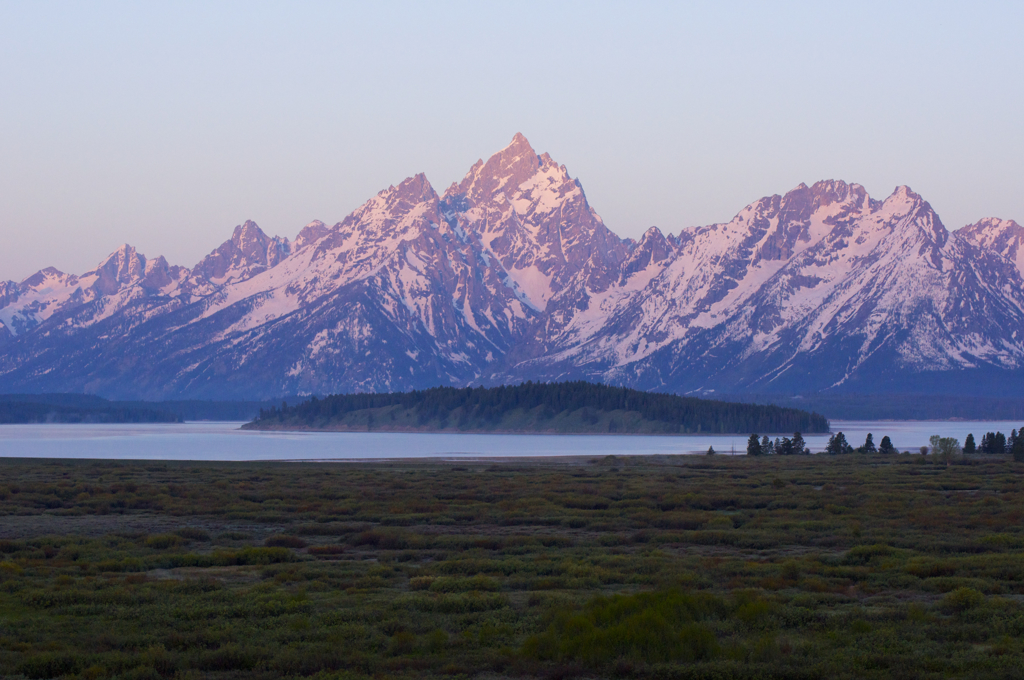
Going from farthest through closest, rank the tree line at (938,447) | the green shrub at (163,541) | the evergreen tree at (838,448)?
the evergreen tree at (838,448) → the tree line at (938,447) → the green shrub at (163,541)

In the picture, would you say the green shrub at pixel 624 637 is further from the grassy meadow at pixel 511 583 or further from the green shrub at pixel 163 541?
the green shrub at pixel 163 541

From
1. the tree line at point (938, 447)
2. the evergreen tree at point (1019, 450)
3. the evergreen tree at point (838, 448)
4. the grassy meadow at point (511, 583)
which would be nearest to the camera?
the grassy meadow at point (511, 583)

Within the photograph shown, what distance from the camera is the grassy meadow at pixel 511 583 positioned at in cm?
2658

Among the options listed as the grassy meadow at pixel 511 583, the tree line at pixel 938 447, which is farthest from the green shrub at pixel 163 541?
the tree line at pixel 938 447

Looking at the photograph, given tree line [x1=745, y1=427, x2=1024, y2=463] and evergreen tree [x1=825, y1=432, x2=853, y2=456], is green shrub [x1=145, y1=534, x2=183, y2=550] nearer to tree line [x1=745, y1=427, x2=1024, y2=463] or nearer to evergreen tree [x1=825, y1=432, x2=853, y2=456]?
tree line [x1=745, y1=427, x2=1024, y2=463]

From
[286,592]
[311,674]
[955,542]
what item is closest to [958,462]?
[955,542]

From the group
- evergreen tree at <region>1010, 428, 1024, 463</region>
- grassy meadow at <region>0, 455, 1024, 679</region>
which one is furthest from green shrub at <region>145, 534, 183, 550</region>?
evergreen tree at <region>1010, 428, 1024, 463</region>

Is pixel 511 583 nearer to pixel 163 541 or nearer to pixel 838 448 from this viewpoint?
pixel 163 541

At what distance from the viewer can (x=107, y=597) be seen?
114ft

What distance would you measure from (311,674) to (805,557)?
81.4ft

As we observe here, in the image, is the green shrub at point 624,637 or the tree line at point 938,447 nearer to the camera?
the green shrub at point 624,637

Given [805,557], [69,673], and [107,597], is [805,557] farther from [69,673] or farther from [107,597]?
[69,673]

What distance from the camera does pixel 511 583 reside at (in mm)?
38750

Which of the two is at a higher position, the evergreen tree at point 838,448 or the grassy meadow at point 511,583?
the evergreen tree at point 838,448
